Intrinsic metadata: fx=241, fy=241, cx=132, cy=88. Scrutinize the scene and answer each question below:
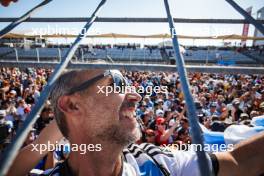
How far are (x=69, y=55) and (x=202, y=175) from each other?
0.66 meters

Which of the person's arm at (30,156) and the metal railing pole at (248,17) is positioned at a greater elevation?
the metal railing pole at (248,17)

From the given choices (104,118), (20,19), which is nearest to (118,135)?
(104,118)

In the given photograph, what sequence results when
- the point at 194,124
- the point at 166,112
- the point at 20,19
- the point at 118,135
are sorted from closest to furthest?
the point at 194,124 → the point at 20,19 → the point at 118,135 → the point at 166,112

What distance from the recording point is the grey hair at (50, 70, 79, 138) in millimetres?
1471

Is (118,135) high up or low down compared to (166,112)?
up

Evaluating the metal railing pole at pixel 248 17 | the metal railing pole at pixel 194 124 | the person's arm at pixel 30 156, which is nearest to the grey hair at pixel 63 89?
the person's arm at pixel 30 156

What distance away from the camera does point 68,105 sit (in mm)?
1500

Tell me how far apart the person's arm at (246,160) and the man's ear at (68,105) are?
2.92ft

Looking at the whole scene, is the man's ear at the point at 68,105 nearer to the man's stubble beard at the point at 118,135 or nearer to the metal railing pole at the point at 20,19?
the man's stubble beard at the point at 118,135

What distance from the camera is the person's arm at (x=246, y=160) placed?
1306mm

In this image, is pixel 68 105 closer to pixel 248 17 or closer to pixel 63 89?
pixel 63 89

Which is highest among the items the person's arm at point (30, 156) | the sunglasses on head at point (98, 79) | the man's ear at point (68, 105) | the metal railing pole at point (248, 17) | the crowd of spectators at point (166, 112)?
the metal railing pole at point (248, 17)

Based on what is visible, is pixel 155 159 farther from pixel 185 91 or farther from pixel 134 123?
pixel 185 91

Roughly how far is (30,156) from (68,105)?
0.51 m
